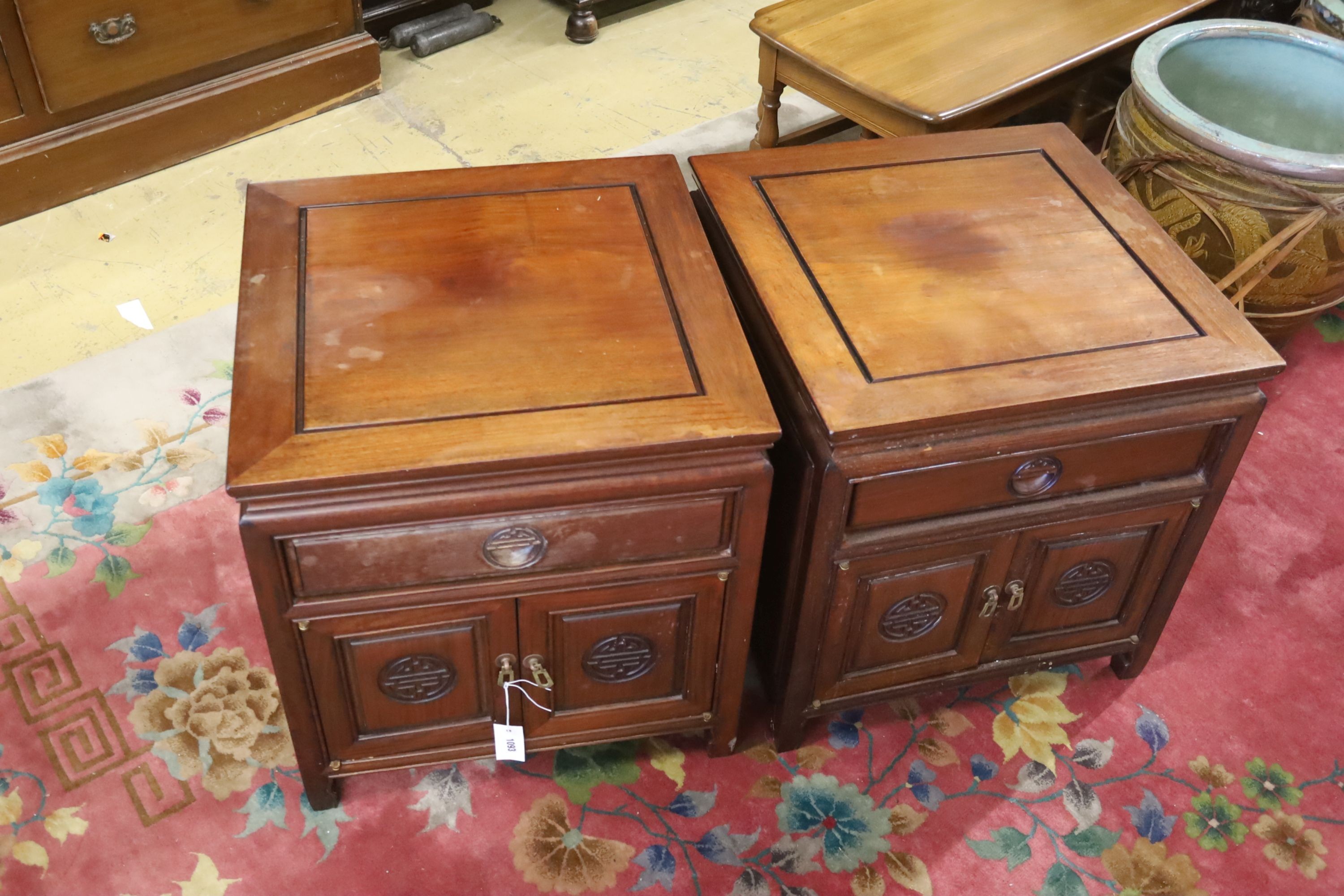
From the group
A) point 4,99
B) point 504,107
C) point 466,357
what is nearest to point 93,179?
point 4,99

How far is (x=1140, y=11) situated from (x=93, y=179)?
2022 mm

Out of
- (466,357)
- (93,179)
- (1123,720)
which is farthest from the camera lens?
(93,179)

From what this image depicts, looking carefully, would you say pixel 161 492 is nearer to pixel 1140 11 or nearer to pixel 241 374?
pixel 241 374

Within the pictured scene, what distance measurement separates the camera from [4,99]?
208cm

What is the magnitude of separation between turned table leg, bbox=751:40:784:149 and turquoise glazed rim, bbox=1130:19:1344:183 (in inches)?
24.1

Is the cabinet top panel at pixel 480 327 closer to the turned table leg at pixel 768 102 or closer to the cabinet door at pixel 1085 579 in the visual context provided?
the cabinet door at pixel 1085 579

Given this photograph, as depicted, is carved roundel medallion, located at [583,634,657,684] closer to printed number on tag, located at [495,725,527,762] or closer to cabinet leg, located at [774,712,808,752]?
printed number on tag, located at [495,725,527,762]

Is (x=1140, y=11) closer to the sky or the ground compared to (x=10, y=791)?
closer to the sky

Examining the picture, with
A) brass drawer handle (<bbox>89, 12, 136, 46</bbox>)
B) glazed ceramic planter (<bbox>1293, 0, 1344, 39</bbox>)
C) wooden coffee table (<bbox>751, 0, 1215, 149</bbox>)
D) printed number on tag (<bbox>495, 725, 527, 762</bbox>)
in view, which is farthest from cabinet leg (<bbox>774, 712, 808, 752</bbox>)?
brass drawer handle (<bbox>89, 12, 136, 46</bbox>)

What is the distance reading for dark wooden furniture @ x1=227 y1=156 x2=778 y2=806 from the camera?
1.05 m

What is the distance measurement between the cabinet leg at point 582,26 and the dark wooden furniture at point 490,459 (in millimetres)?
1576

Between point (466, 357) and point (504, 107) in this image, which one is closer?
point (466, 357)

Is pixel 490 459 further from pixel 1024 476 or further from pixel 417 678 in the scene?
pixel 1024 476

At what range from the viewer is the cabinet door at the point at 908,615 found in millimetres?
1268
